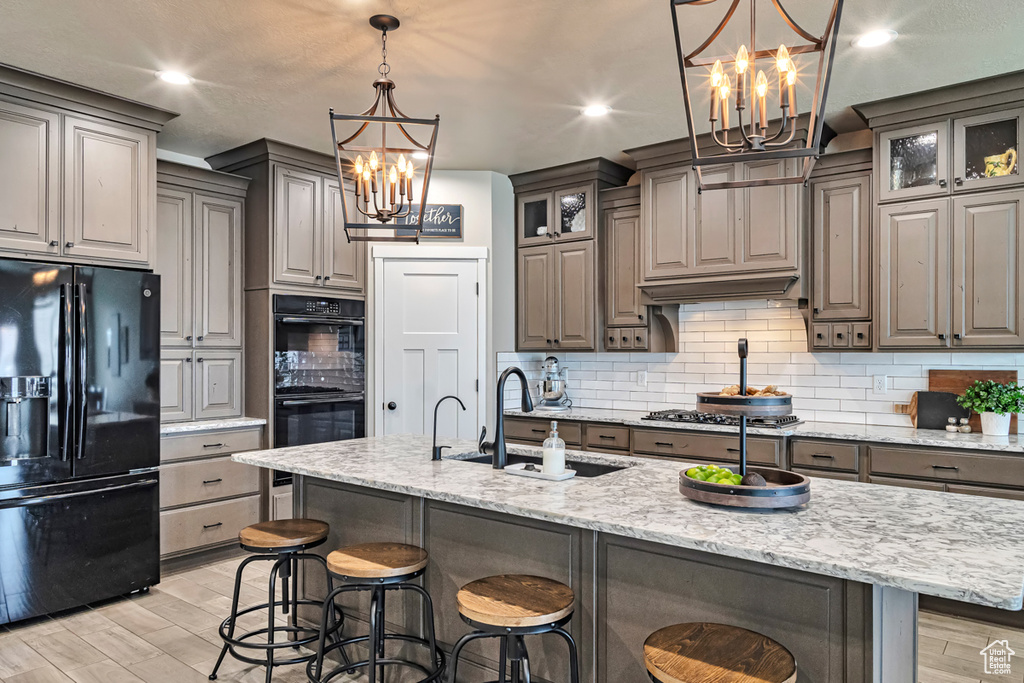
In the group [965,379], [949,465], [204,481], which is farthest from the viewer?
[204,481]

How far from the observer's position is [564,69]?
3.35 meters

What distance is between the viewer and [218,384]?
463 cm

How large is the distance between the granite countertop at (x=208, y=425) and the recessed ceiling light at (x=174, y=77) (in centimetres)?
201

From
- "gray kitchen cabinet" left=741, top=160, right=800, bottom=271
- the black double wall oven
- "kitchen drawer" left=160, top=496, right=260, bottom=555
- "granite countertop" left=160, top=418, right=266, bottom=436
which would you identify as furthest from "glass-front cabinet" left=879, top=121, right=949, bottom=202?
"kitchen drawer" left=160, top=496, right=260, bottom=555

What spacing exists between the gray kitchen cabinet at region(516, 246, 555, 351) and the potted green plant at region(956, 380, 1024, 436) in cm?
279

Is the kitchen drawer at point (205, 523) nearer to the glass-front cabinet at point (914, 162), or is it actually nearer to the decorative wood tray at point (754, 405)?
the decorative wood tray at point (754, 405)

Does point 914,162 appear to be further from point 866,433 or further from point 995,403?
point 866,433

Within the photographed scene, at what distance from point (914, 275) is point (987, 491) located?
47.2 inches

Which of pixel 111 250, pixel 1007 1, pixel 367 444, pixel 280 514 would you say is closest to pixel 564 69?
pixel 1007 1

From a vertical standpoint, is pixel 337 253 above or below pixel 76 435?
above

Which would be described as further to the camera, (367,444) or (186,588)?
(186,588)

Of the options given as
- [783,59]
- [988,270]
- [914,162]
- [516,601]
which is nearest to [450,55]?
[783,59]

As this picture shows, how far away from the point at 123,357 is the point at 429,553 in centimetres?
225

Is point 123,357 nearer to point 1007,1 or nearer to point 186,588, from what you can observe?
point 186,588
